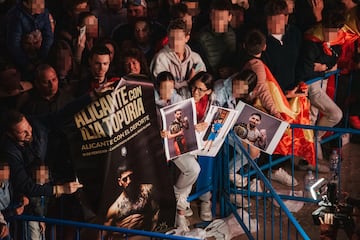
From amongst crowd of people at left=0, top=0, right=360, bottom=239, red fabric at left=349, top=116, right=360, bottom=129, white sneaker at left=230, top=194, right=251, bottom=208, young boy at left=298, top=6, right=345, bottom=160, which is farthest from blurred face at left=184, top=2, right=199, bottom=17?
red fabric at left=349, top=116, right=360, bottom=129

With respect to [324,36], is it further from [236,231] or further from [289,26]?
[236,231]

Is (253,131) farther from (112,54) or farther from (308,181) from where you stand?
(112,54)

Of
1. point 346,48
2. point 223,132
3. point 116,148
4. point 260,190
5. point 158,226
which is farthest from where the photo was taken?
point 346,48

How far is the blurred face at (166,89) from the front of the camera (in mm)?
8461

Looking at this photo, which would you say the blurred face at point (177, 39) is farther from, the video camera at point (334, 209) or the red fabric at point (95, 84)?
the video camera at point (334, 209)

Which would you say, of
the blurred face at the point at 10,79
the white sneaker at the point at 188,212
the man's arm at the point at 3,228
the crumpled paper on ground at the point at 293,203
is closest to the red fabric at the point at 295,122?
the crumpled paper on ground at the point at 293,203

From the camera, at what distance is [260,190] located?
10.1m

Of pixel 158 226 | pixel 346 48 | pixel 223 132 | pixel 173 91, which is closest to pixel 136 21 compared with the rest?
pixel 173 91

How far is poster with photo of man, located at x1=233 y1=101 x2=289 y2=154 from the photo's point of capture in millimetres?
9328

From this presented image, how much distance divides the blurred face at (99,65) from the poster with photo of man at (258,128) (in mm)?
1868

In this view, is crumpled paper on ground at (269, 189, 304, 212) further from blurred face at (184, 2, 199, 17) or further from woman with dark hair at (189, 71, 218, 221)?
blurred face at (184, 2, 199, 17)

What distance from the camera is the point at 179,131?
8.69 metres

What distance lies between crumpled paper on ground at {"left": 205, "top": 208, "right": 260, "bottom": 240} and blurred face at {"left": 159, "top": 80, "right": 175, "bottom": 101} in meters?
1.49

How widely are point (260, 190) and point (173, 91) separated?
2.01m
